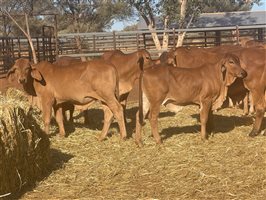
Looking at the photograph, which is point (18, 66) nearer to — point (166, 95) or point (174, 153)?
point (166, 95)

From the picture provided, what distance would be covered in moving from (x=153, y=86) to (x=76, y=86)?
144 cm

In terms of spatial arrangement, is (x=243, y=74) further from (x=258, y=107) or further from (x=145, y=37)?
(x=145, y=37)

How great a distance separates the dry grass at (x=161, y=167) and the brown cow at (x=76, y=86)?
0.51 meters

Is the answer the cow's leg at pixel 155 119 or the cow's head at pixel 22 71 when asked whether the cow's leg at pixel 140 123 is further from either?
the cow's head at pixel 22 71

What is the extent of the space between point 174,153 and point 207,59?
3.27 meters

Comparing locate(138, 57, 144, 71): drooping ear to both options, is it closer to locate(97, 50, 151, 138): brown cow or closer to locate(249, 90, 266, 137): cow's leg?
locate(97, 50, 151, 138): brown cow

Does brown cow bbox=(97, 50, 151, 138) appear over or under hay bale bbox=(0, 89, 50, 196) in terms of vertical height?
over

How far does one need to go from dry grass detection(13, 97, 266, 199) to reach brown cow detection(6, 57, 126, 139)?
507 millimetres

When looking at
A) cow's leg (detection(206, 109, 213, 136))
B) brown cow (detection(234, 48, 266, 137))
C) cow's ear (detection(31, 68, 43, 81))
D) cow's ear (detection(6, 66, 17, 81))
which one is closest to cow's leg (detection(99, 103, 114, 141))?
cow's ear (detection(31, 68, 43, 81))

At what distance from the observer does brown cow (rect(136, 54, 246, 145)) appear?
24.2ft

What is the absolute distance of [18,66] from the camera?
26.9 feet

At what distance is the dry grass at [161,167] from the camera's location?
5258 mm

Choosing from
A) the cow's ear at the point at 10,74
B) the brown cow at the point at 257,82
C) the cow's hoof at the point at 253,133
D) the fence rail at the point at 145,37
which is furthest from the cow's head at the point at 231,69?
the fence rail at the point at 145,37

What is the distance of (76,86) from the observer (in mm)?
7922
